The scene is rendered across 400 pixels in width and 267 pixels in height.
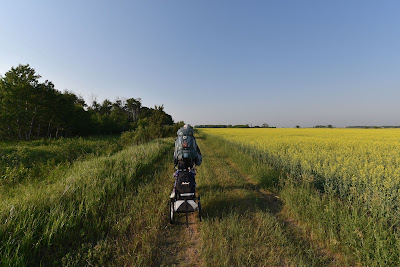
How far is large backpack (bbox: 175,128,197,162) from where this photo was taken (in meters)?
3.33

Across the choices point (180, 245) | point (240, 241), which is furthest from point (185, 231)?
point (240, 241)

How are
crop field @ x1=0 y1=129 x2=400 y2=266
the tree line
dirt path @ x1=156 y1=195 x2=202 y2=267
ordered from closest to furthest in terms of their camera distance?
crop field @ x1=0 y1=129 x2=400 y2=266 < dirt path @ x1=156 y1=195 x2=202 y2=267 < the tree line

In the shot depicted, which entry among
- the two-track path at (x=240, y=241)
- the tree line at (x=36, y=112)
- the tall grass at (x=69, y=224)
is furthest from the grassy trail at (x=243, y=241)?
the tree line at (x=36, y=112)

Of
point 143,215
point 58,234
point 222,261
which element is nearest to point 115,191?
point 143,215

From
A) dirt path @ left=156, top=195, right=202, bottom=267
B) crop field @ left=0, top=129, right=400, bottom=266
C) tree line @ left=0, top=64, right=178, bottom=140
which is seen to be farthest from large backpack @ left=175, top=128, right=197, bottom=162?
tree line @ left=0, top=64, right=178, bottom=140

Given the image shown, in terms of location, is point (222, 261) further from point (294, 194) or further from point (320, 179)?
point (320, 179)

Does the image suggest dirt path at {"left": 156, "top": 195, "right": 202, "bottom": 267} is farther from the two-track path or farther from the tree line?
the tree line

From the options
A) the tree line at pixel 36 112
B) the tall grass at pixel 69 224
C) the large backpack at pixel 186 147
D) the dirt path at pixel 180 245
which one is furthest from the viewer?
the tree line at pixel 36 112

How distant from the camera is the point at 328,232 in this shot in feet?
8.41

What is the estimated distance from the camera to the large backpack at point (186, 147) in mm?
3332

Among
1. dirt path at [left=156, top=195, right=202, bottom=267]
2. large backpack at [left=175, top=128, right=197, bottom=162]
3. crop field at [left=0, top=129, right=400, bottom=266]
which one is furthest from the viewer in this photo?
large backpack at [left=175, top=128, right=197, bottom=162]

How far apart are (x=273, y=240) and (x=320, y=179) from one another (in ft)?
11.8

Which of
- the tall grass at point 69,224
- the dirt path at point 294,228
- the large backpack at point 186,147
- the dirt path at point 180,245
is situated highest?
the large backpack at point 186,147

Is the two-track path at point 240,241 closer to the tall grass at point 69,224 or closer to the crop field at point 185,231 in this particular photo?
the crop field at point 185,231
